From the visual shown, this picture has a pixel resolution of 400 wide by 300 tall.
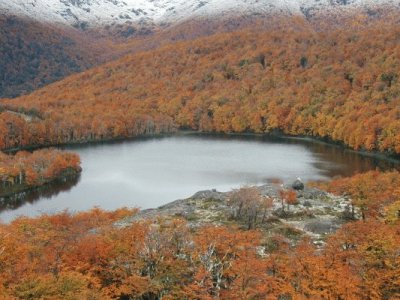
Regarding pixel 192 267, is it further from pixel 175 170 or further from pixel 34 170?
pixel 175 170

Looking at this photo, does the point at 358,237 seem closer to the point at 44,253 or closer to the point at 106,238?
the point at 106,238

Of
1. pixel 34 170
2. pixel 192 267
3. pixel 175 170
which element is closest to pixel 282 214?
pixel 192 267

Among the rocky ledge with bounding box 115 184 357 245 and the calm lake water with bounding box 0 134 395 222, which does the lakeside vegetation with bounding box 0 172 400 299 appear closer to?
the rocky ledge with bounding box 115 184 357 245

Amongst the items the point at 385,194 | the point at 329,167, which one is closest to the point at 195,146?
the point at 329,167

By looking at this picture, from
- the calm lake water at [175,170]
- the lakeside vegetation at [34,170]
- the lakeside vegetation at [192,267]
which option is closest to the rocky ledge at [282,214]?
the lakeside vegetation at [192,267]

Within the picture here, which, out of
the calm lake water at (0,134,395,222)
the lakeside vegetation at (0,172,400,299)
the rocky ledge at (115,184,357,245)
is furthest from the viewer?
the calm lake water at (0,134,395,222)

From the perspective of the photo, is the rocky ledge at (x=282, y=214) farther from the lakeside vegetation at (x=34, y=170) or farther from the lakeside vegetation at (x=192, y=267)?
the lakeside vegetation at (x=34, y=170)

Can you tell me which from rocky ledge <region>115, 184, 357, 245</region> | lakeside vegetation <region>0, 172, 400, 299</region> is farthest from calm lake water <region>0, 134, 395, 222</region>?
lakeside vegetation <region>0, 172, 400, 299</region>

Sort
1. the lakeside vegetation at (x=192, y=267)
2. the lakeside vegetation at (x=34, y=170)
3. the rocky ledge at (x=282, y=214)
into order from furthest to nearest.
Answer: the lakeside vegetation at (x=34, y=170) → the rocky ledge at (x=282, y=214) → the lakeside vegetation at (x=192, y=267)
